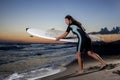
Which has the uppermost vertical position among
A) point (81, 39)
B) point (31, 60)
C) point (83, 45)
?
point (81, 39)

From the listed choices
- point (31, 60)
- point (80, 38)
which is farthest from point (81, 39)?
point (31, 60)

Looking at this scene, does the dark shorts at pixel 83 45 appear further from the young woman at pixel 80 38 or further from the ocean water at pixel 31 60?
the ocean water at pixel 31 60

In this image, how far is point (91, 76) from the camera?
4.35 metres

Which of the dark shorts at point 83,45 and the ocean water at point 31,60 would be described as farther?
the ocean water at point 31,60

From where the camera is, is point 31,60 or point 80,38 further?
point 31,60

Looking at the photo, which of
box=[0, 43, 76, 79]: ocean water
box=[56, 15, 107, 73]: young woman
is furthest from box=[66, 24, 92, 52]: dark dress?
box=[0, 43, 76, 79]: ocean water

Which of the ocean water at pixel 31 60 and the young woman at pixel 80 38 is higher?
the young woman at pixel 80 38

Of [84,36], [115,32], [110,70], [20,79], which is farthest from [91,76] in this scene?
[115,32]

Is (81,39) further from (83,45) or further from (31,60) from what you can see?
(31,60)

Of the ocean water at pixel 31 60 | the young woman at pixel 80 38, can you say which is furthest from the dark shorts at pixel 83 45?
the ocean water at pixel 31 60

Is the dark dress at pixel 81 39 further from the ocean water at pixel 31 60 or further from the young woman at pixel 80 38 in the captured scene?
the ocean water at pixel 31 60

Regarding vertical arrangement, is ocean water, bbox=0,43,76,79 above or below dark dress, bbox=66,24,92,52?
below

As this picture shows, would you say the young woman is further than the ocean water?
No

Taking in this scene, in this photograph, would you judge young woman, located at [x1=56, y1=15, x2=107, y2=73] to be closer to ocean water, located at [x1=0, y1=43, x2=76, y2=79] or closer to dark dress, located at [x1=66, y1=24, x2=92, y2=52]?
dark dress, located at [x1=66, y1=24, x2=92, y2=52]
